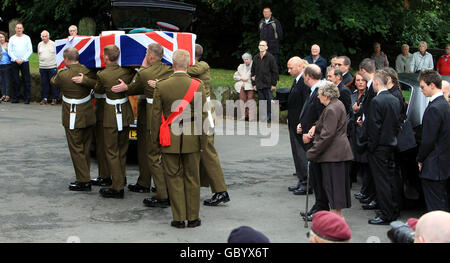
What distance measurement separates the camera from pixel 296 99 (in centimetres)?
1021

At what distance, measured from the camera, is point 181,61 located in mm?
8266

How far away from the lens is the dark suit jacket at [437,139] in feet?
26.1

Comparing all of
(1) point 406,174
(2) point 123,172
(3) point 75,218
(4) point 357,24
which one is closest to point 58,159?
(2) point 123,172

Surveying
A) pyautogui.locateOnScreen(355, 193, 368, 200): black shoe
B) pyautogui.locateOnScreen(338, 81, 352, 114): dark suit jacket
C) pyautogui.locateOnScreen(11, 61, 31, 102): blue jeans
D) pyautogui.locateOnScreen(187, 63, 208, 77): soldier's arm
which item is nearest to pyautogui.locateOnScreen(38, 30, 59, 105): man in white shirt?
pyautogui.locateOnScreen(11, 61, 31, 102): blue jeans

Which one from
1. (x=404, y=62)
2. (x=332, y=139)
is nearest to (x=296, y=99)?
(x=332, y=139)

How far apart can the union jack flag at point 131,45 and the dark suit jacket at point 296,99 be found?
147cm

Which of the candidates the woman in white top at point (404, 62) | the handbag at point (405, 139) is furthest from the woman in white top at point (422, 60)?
the handbag at point (405, 139)

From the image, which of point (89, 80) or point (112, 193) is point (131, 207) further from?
point (89, 80)

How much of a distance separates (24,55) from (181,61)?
11.9 metres

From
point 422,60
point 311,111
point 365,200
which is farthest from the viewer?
point 422,60

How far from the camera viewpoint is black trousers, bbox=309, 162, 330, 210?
8.56 meters

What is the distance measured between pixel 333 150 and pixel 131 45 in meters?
3.54

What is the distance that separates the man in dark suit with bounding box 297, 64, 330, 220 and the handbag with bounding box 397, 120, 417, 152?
101 cm
